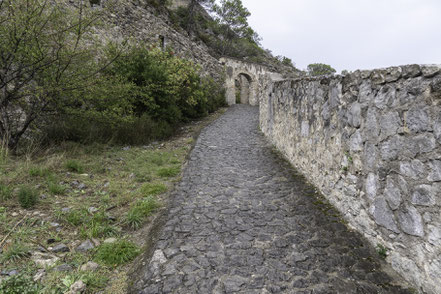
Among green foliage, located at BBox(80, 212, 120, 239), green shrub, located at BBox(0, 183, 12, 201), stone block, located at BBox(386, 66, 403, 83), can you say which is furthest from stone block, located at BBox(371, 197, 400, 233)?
green shrub, located at BBox(0, 183, 12, 201)

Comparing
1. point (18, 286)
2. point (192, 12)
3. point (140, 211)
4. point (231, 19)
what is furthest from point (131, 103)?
point (231, 19)

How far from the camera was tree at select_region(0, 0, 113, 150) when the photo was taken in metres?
4.57

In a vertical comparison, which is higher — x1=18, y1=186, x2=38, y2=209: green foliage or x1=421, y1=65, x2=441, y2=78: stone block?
x1=421, y1=65, x2=441, y2=78: stone block

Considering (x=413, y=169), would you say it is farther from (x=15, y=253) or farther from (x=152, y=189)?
(x=15, y=253)

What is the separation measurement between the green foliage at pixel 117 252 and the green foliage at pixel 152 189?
4.56 feet

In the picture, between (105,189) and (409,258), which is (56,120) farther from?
(409,258)

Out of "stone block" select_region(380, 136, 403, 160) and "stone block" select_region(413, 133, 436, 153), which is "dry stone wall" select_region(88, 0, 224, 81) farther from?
"stone block" select_region(413, 133, 436, 153)

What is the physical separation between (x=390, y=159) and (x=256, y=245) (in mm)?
1601

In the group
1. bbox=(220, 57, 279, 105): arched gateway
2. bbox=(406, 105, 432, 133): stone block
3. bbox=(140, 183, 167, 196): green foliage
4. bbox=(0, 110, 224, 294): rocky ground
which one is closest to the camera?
bbox=(406, 105, 432, 133): stone block

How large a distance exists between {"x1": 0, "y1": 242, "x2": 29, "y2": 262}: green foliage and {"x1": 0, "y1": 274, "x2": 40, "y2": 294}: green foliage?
42 centimetres

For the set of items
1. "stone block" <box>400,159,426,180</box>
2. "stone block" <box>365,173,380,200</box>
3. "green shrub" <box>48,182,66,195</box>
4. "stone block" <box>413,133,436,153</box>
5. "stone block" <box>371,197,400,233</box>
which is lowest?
"green shrub" <box>48,182,66,195</box>

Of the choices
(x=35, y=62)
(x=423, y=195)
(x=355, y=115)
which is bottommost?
(x=423, y=195)

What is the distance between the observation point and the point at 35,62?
4750 mm

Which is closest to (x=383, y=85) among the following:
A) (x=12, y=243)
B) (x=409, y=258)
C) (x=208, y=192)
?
(x=409, y=258)
